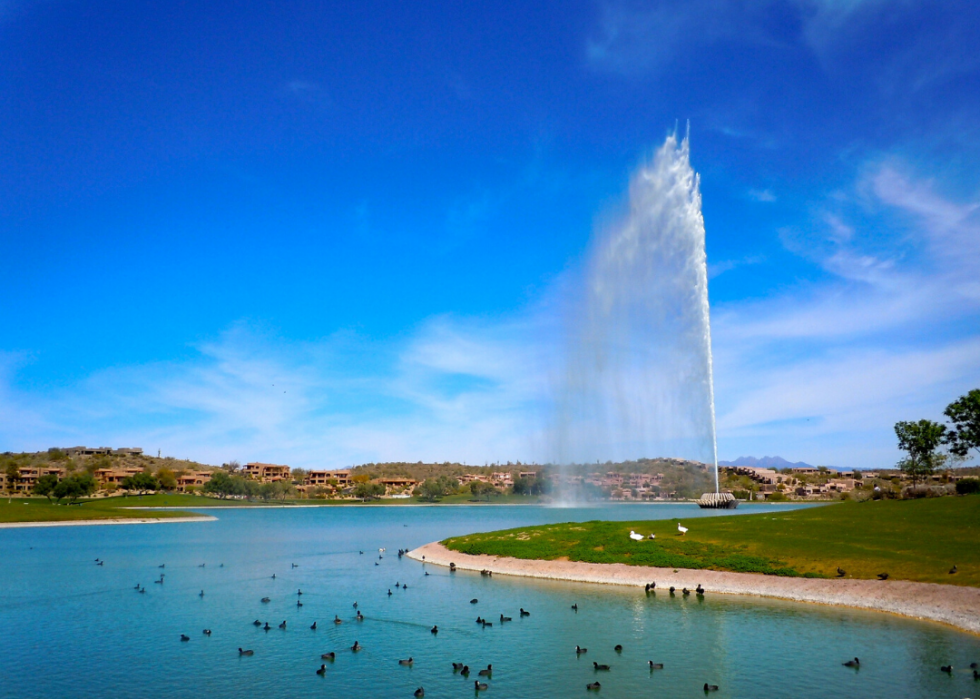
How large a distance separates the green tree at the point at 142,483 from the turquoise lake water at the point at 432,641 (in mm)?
140728

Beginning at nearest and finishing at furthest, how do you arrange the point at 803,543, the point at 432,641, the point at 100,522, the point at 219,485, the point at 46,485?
1. the point at 432,641
2. the point at 803,543
3. the point at 100,522
4. the point at 46,485
5. the point at 219,485

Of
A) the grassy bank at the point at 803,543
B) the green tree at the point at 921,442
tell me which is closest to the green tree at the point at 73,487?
the grassy bank at the point at 803,543

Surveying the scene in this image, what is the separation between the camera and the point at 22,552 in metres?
64.4

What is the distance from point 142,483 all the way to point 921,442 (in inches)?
7003

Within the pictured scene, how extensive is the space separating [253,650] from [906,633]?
28.1 metres

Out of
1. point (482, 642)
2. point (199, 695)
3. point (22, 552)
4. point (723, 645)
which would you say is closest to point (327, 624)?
point (482, 642)

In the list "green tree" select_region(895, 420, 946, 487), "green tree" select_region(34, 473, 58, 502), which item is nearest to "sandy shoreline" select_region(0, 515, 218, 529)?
"green tree" select_region(34, 473, 58, 502)

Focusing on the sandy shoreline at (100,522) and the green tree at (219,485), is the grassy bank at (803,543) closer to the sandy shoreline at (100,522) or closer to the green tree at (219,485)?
the sandy shoreline at (100,522)

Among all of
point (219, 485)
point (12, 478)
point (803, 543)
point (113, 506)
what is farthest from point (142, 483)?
point (803, 543)

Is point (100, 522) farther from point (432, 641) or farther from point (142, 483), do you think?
point (432, 641)

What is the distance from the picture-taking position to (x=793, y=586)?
117 ft

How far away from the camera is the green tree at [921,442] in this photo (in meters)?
69.8

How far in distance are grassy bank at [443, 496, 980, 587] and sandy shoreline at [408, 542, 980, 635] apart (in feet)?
2.71

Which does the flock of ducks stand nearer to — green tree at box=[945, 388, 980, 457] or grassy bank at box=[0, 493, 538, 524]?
green tree at box=[945, 388, 980, 457]
